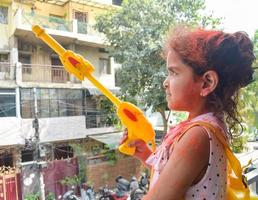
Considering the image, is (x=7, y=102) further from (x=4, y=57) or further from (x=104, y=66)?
(x=104, y=66)

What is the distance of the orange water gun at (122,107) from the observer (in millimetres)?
431

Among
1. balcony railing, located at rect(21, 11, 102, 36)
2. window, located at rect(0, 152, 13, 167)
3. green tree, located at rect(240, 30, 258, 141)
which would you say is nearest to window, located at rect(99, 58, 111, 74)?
balcony railing, located at rect(21, 11, 102, 36)

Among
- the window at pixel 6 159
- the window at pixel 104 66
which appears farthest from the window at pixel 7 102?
the window at pixel 104 66

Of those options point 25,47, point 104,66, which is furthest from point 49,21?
point 104,66

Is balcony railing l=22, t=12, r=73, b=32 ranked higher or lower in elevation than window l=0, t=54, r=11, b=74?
higher

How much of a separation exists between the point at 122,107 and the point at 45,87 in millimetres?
3036

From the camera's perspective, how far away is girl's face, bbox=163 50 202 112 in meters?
0.30

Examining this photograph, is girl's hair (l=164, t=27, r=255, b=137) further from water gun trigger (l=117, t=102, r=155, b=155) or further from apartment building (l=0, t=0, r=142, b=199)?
apartment building (l=0, t=0, r=142, b=199)

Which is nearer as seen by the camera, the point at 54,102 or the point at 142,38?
the point at 142,38

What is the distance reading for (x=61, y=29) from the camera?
10.8 feet

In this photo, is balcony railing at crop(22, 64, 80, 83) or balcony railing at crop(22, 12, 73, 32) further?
balcony railing at crop(22, 64, 80, 83)

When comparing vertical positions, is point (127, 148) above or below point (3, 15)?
below

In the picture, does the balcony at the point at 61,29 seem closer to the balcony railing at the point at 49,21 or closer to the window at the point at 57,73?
the balcony railing at the point at 49,21

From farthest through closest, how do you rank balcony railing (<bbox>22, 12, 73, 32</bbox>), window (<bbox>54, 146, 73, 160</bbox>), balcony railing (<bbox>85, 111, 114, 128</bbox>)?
1. balcony railing (<bbox>85, 111, 114, 128</bbox>)
2. window (<bbox>54, 146, 73, 160</bbox>)
3. balcony railing (<bbox>22, 12, 73, 32</bbox>)
